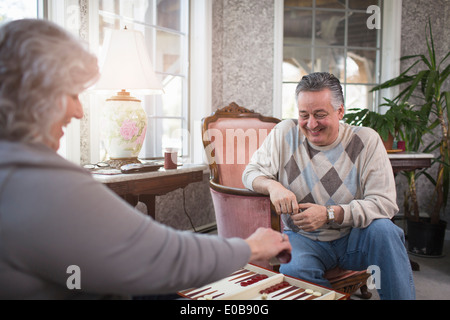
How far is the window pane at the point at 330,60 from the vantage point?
3918 millimetres

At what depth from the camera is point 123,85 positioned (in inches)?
86.1

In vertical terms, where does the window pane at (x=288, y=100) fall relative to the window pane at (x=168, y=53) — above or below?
below

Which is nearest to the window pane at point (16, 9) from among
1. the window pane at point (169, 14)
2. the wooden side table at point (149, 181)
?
the wooden side table at point (149, 181)

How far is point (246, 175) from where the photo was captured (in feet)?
6.51

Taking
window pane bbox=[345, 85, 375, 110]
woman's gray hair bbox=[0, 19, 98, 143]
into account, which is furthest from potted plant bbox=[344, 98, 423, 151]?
woman's gray hair bbox=[0, 19, 98, 143]

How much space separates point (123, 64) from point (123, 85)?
125 mm

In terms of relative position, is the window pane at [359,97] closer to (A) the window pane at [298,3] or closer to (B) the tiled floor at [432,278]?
(A) the window pane at [298,3]

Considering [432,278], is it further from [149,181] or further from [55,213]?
[55,213]

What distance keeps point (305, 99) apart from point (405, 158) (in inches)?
60.5

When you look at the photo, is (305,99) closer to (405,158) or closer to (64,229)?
(64,229)

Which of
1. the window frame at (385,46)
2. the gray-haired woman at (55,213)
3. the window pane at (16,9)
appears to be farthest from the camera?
the window frame at (385,46)

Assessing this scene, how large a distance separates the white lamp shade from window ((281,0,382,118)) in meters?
1.88

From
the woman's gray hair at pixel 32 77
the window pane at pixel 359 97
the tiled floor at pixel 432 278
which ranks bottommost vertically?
the tiled floor at pixel 432 278

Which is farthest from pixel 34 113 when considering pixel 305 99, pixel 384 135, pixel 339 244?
A: pixel 384 135
